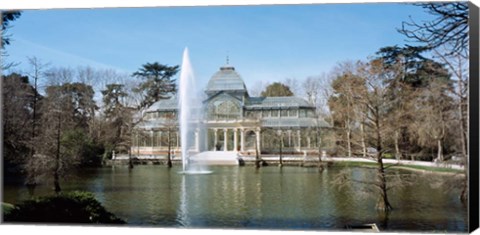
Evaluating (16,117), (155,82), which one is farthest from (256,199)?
(16,117)

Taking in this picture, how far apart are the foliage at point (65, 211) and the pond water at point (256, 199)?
37cm

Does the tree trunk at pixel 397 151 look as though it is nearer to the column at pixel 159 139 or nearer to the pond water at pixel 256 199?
the pond water at pixel 256 199

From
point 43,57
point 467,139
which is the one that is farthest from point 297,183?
point 43,57

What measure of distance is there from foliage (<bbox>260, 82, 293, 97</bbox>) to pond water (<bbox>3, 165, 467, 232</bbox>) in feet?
5.12

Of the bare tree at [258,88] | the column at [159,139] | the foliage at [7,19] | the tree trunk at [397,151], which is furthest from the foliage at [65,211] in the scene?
the tree trunk at [397,151]

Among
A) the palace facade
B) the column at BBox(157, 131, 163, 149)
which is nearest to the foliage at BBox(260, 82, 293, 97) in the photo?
the palace facade

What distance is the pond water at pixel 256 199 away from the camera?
10.9 meters

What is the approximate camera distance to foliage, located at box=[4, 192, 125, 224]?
37.8 feet

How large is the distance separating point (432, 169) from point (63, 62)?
7.21m

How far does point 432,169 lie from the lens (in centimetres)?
1096

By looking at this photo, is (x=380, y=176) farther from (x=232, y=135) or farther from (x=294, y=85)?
(x=232, y=135)

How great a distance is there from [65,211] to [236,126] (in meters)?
3.77

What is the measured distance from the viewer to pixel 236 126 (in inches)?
512

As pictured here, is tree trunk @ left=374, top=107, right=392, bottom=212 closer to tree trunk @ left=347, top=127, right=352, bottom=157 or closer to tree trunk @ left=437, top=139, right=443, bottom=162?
tree trunk @ left=347, top=127, right=352, bottom=157
